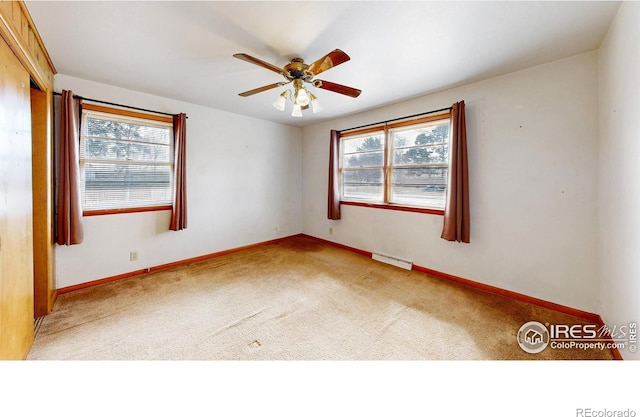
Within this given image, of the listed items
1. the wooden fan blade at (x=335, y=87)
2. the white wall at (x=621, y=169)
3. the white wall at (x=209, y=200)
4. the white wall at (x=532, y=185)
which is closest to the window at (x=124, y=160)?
the white wall at (x=209, y=200)

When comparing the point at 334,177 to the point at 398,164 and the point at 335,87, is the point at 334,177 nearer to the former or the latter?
the point at 398,164

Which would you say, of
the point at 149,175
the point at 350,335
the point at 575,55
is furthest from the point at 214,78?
the point at 575,55

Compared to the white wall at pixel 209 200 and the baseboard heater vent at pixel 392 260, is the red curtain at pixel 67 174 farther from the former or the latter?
the baseboard heater vent at pixel 392 260

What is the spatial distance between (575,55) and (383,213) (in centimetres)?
262

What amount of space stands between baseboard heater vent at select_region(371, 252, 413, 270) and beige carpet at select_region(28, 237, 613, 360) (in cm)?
22

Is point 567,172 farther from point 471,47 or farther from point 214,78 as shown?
point 214,78

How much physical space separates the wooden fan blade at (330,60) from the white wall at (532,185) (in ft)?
6.53

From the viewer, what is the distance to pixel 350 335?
2.00 metres

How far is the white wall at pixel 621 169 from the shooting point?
1.46 metres

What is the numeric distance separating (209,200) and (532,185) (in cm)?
431

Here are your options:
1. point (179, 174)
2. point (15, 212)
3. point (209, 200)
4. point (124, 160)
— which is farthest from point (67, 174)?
point (209, 200)

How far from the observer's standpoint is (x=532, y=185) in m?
2.51

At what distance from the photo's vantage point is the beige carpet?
1791mm

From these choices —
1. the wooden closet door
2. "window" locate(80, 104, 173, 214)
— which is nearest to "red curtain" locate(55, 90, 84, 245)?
"window" locate(80, 104, 173, 214)
